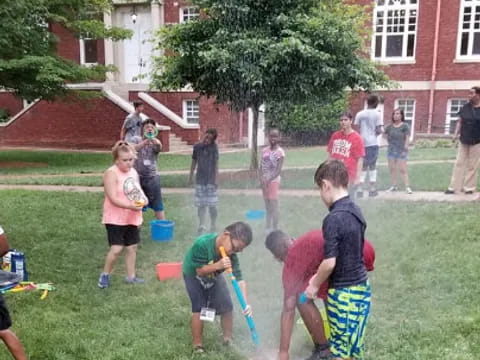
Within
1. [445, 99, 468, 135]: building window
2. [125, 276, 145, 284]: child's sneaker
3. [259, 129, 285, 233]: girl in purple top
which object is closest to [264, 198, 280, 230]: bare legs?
[259, 129, 285, 233]: girl in purple top

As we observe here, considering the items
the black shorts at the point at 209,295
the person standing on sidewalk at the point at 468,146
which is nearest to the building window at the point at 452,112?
the person standing on sidewalk at the point at 468,146

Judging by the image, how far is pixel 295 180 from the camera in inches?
414

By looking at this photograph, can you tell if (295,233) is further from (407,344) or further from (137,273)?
(407,344)

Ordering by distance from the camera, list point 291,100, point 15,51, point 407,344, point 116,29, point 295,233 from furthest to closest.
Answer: point 116,29, point 15,51, point 291,100, point 295,233, point 407,344

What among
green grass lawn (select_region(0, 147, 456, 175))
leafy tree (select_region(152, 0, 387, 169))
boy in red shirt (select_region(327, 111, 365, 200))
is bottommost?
green grass lawn (select_region(0, 147, 456, 175))

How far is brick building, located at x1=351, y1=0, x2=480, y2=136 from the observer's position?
19.0 metres

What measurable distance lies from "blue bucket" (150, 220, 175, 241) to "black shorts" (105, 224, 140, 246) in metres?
1.50

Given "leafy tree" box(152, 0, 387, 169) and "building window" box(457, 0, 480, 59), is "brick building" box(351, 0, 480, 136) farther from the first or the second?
"leafy tree" box(152, 0, 387, 169)

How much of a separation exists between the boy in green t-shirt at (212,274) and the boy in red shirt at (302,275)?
0.27 meters

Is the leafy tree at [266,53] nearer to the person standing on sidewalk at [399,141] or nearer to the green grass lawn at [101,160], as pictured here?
the person standing on sidewalk at [399,141]

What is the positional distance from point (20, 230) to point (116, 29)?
9.14 metres

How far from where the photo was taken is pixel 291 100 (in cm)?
1052

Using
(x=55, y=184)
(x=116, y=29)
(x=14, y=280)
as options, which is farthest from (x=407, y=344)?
(x=116, y=29)

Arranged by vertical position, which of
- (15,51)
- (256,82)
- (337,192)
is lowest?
(337,192)
